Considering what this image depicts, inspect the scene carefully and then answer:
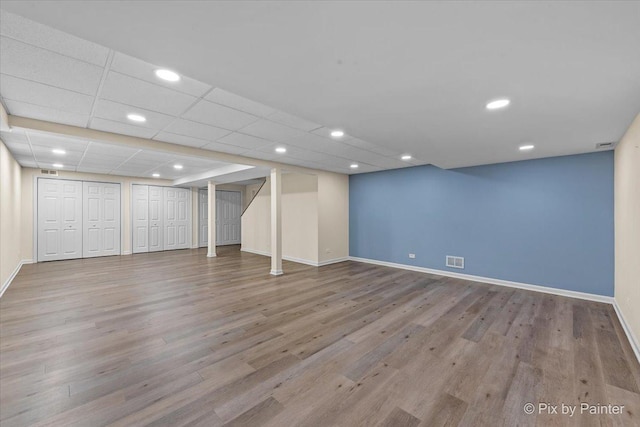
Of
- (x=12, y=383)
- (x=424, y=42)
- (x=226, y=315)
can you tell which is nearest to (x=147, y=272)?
(x=226, y=315)

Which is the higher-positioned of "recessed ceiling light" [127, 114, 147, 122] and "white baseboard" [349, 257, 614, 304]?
"recessed ceiling light" [127, 114, 147, 122]

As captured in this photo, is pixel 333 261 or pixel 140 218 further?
pixel 140 218

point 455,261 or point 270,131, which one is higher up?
point 270,131

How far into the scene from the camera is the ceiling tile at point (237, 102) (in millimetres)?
2523

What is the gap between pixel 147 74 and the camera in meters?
2.17

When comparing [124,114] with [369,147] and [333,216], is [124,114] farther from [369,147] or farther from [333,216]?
[333,216]

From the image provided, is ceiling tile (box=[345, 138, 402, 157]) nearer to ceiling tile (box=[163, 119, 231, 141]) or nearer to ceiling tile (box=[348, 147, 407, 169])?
ceiling tile (box=[348, 147, 407, 169])

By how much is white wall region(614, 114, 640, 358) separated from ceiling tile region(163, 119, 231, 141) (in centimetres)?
462

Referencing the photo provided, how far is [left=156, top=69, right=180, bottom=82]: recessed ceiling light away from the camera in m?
2.10

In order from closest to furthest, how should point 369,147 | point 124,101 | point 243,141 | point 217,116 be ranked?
point 124,101
point 217,116
point 243,141
point 369,147

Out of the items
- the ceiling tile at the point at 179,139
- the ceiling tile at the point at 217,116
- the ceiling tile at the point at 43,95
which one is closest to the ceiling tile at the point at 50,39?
the ceiling tile at the point at 43,95

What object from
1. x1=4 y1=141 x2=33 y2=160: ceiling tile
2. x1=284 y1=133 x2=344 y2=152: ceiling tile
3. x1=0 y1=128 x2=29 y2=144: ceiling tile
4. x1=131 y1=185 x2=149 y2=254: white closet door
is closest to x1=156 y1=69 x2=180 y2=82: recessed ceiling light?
x1=284 y1=133 x2=344 y2=152: ceiling tile

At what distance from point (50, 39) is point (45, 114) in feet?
6.13

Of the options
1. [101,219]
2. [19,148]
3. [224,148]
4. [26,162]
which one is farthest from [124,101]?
[101,219]
